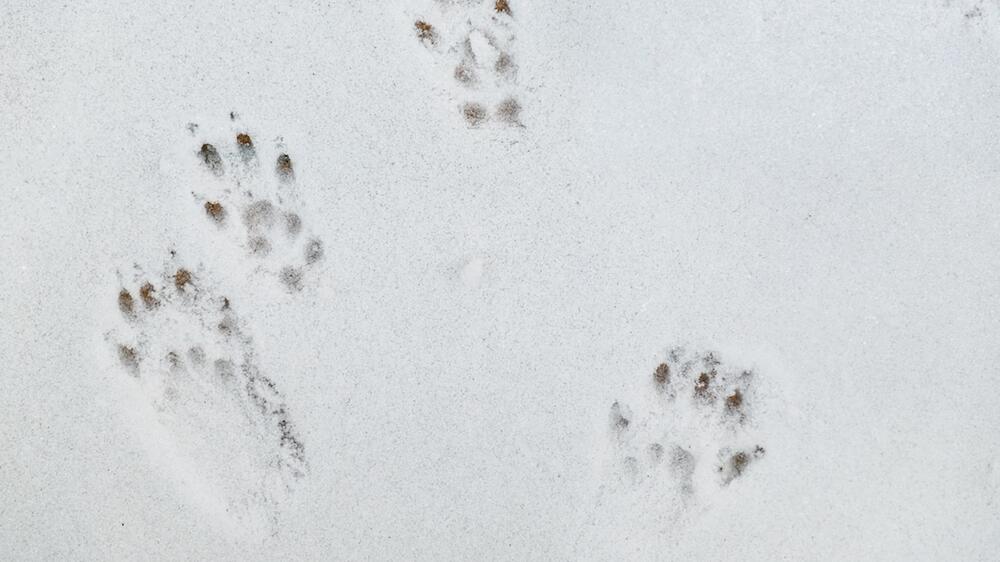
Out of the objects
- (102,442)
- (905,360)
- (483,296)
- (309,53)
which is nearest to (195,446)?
(102,442)

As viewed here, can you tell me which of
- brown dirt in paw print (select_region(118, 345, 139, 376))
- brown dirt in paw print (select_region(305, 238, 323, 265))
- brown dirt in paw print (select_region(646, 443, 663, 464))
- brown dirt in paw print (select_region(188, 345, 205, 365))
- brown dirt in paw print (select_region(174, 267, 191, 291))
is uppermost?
brown dirt in paw print (select_region(305, 238, 323, 265))

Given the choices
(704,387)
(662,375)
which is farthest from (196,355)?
(704,387)

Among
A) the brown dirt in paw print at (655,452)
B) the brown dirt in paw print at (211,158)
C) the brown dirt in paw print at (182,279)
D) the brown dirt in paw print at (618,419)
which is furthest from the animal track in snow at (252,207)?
the brown dirt in paw print at (655,452)

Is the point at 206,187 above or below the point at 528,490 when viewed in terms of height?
above

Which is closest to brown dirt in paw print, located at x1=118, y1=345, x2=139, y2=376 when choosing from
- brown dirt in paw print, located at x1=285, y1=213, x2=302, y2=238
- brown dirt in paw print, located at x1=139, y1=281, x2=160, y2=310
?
brown dirt in paw print, located at x1=139, y1=281, x2=160, y2=310

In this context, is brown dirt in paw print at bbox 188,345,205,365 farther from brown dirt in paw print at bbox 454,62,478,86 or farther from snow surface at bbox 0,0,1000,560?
brown dirt in paw print at bbox 454,62,478,86

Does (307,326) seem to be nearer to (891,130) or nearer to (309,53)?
(309,53)

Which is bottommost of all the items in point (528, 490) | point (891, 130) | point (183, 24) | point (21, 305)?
point (21, 305)
